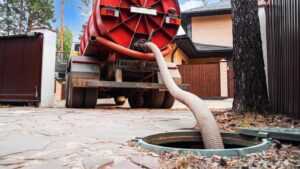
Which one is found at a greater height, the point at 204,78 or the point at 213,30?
the point at 213,30

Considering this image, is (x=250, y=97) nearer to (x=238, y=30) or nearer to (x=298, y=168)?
(x=238, y=30)

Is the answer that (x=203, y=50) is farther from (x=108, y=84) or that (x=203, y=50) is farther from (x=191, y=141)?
(x=191, y=141)

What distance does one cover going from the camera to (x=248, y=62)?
13.2ft

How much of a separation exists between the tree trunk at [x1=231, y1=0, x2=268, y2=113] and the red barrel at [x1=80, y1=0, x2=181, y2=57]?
98.1 inches

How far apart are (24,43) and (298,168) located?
7.59 metres

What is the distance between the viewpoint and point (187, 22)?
21828mm

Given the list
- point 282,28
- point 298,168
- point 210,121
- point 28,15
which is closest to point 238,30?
point 282,28

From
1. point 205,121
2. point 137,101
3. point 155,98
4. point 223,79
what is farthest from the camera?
point 223,79

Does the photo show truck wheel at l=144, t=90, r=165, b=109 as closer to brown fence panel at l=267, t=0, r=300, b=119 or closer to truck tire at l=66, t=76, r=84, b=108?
truck tire at l=66, t=76, r=84, b=108

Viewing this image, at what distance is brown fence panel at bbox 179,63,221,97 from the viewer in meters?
15.6

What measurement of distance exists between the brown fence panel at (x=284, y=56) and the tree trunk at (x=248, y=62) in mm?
253

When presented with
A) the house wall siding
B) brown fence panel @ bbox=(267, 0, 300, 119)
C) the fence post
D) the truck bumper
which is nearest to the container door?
the truck bumper

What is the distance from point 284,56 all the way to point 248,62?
0.47 m

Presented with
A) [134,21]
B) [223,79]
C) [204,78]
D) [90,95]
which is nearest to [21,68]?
[90,95]
